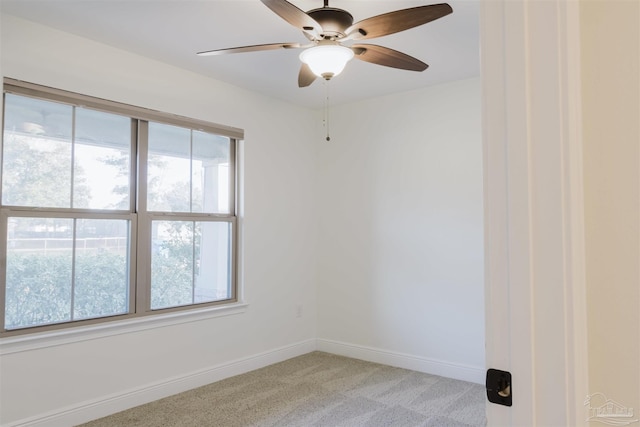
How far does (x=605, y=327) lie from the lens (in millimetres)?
766

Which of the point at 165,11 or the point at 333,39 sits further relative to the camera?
the point at 165,11

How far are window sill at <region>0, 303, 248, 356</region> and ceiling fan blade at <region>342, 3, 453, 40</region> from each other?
2368 mm

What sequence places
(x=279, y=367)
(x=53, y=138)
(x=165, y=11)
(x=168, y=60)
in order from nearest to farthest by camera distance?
(x=165, y=11) → (x=53, y=138) → (x=168, y=60) → (x=279, y=367)

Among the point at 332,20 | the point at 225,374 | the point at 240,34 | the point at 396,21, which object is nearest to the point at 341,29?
the point at 332,20

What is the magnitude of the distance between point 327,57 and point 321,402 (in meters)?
2.34

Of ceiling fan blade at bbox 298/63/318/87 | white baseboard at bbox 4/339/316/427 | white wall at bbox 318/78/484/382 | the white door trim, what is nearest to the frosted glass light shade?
ceiling fan blade at bbox 298/63/318/87

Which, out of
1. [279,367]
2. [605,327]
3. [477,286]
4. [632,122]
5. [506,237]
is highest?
[632,122]

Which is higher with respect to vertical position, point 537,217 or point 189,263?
point 537,217

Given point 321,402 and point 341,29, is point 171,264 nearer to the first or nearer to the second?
point 321,402

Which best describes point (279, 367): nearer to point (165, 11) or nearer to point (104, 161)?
point (104, 161)

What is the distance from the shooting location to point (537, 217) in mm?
752

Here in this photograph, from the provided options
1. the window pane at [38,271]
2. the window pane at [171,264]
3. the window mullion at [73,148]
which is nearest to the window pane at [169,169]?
the window pane at [171,264]

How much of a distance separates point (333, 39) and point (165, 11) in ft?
3.42

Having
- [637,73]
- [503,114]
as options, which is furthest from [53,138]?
[637,73]
